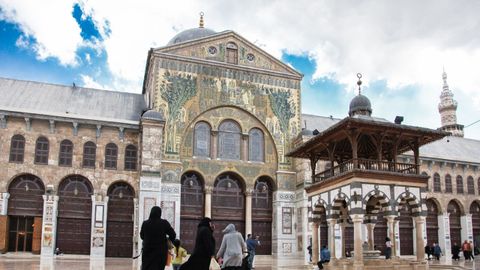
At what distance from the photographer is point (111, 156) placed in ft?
97.8

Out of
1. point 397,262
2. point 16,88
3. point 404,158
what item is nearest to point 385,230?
point 404,158

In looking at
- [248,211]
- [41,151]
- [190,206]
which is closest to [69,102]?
[41,151]

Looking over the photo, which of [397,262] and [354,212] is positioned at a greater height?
[354,212]

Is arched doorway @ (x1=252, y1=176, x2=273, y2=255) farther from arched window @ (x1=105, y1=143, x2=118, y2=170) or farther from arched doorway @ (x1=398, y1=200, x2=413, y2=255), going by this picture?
arched doorway @ (x1=398, y1=200, x2=413, y2=255)

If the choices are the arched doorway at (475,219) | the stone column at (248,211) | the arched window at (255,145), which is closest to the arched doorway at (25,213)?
the stone column at (248,211)

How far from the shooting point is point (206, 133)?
3156cm

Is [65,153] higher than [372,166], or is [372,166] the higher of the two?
[65,153]

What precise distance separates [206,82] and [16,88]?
38.3ft

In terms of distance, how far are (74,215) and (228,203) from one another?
8966mm

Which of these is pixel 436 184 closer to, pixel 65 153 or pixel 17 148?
pixel 65 153

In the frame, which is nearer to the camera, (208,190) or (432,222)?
(208,190)

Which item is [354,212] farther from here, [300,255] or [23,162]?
[23,162]

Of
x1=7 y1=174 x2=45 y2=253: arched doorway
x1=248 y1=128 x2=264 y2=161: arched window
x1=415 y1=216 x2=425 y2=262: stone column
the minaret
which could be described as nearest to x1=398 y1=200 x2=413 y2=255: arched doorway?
x1=248 y1=128 x2=264 y2=161: arched window

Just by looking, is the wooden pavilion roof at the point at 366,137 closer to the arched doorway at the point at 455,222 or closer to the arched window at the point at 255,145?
the arched window at the point at 255,145
